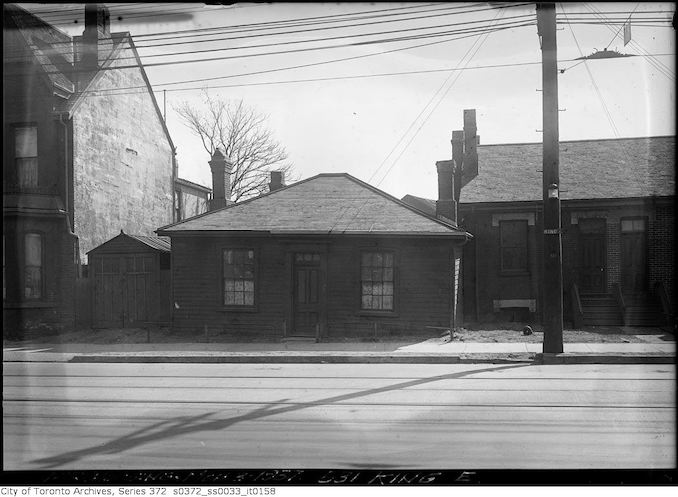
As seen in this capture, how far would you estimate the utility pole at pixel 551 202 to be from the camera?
10.9 meters

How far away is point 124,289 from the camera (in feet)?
52.3

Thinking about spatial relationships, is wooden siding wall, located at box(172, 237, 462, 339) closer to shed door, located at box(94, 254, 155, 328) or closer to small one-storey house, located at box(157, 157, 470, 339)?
small one-storey house, located at box(157, 157, 470, 339)

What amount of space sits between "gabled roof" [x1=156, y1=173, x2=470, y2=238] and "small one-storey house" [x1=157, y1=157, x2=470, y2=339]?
0.11 feet

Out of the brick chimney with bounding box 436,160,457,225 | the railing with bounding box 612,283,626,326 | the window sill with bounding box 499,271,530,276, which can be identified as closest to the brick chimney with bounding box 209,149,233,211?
the brick chimney with bounding box 436,160,457,225

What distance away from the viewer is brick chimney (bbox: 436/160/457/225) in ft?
55.9

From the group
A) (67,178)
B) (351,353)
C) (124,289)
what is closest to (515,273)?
(351,353)

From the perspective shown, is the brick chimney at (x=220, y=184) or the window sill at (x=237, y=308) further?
the brick chimney at (x=220, y=184)

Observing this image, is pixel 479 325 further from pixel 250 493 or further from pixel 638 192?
pixel 250 493

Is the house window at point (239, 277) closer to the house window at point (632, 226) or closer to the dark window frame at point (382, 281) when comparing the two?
the dark window frame at point (382, 281)

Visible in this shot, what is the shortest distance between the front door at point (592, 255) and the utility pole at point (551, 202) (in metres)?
7.39

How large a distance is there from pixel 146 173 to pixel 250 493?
1519cm

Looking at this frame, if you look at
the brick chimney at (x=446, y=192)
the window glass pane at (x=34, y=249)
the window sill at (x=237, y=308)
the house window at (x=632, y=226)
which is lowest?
the window sill at (x=237, y=308)

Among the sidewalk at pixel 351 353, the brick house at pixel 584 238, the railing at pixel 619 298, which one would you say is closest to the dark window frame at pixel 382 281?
the sidewalk at pixel 351 353

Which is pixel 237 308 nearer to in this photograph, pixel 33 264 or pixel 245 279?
pixel 245 279
